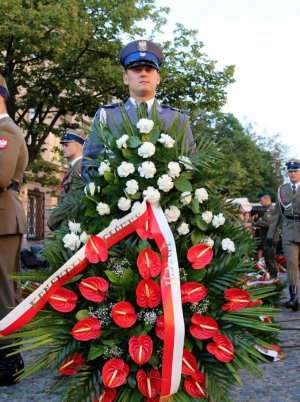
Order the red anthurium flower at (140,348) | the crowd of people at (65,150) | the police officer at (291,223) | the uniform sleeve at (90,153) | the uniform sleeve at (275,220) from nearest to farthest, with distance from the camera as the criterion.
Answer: the red anthurium flower at (140,348), the uniform sleeve at (90,153), the crowd of people at (65,150), the police officer at (291,223), the uniform sleeve at (275,220)

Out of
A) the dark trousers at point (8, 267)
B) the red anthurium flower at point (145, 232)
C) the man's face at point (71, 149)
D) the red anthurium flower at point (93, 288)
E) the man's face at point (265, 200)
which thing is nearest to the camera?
the red anthurium flower at point (93, 288)

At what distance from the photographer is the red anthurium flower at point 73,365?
289 cm

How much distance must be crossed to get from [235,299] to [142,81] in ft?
4.63

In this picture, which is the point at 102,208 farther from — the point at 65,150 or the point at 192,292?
the point at 65,150

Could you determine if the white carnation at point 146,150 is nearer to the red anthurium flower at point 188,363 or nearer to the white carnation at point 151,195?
the white carnation at point 151,195

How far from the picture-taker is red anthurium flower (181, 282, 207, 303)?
2.81 metres

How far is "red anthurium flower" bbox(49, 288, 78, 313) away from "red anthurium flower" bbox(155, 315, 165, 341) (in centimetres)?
40

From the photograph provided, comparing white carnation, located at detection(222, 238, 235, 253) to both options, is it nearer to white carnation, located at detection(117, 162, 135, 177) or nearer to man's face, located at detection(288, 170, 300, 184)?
white carnation, located at detection(117, 162, 135, 177)

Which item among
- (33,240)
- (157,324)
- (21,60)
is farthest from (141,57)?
(33,240)

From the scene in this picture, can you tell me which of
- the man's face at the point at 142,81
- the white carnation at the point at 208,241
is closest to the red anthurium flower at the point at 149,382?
the white carnation at the point at 208,241

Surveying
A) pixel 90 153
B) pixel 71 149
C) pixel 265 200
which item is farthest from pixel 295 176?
pixel 90 153

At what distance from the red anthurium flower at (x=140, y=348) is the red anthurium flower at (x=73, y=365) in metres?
0.31

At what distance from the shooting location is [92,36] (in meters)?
16.3

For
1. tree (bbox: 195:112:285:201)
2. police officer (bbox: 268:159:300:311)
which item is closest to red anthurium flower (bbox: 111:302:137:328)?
police officer (bbox: 268:159:300:311)
